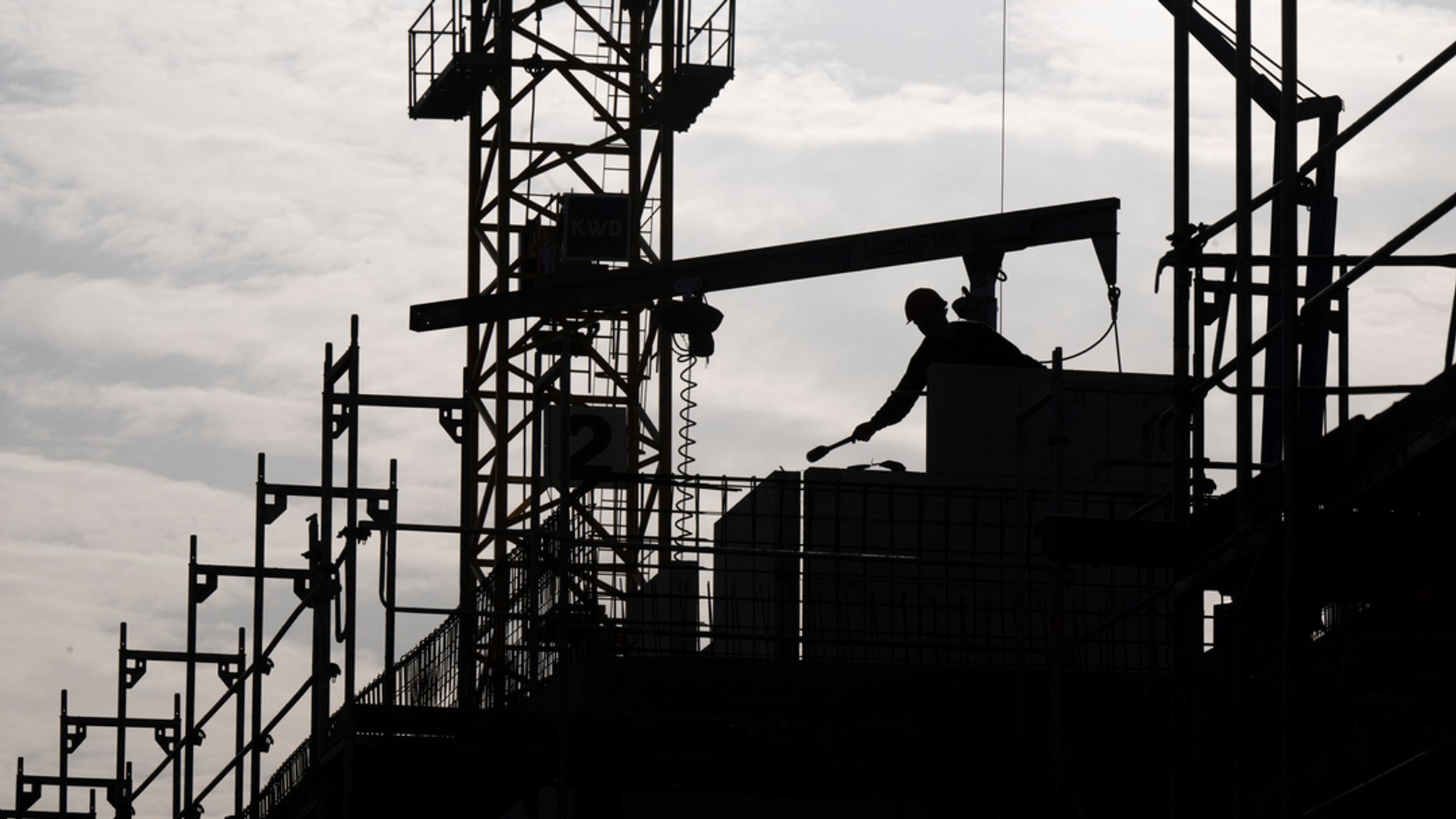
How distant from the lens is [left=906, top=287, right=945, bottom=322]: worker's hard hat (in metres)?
17.5

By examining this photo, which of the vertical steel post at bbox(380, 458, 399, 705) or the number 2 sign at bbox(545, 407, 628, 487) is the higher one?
the number 2 sign at bbox(545, 407, 628, 487)

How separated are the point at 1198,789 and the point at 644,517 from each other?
24842 millimetres

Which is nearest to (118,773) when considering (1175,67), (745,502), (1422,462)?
(745,502)

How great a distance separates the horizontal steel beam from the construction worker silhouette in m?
3.41

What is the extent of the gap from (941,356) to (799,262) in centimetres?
433

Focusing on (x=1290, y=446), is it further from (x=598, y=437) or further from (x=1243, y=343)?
(x=598, y=437)

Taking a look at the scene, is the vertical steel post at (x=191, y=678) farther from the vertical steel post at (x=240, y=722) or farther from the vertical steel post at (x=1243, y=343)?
the vertical steel post at (x=1243, y=343)

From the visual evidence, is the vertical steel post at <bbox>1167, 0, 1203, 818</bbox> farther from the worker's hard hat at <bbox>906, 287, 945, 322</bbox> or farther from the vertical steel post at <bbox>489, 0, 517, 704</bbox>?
the vertical steel post at <bbox>489, 0, 517, 704</bbox>

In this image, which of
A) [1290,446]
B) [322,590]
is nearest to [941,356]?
[322,590]

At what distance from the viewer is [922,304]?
17.7 m

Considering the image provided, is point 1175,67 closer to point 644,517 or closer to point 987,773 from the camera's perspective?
point 987,773

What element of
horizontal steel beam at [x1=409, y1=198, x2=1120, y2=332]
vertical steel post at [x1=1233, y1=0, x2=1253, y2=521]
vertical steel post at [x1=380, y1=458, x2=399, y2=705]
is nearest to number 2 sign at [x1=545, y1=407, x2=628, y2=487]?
horizontal steel beam at [x1=409, y1=198, x2=1120, y2=332]

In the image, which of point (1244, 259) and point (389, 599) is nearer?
point (1244, 259)

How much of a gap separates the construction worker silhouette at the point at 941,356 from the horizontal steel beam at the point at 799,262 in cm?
341
